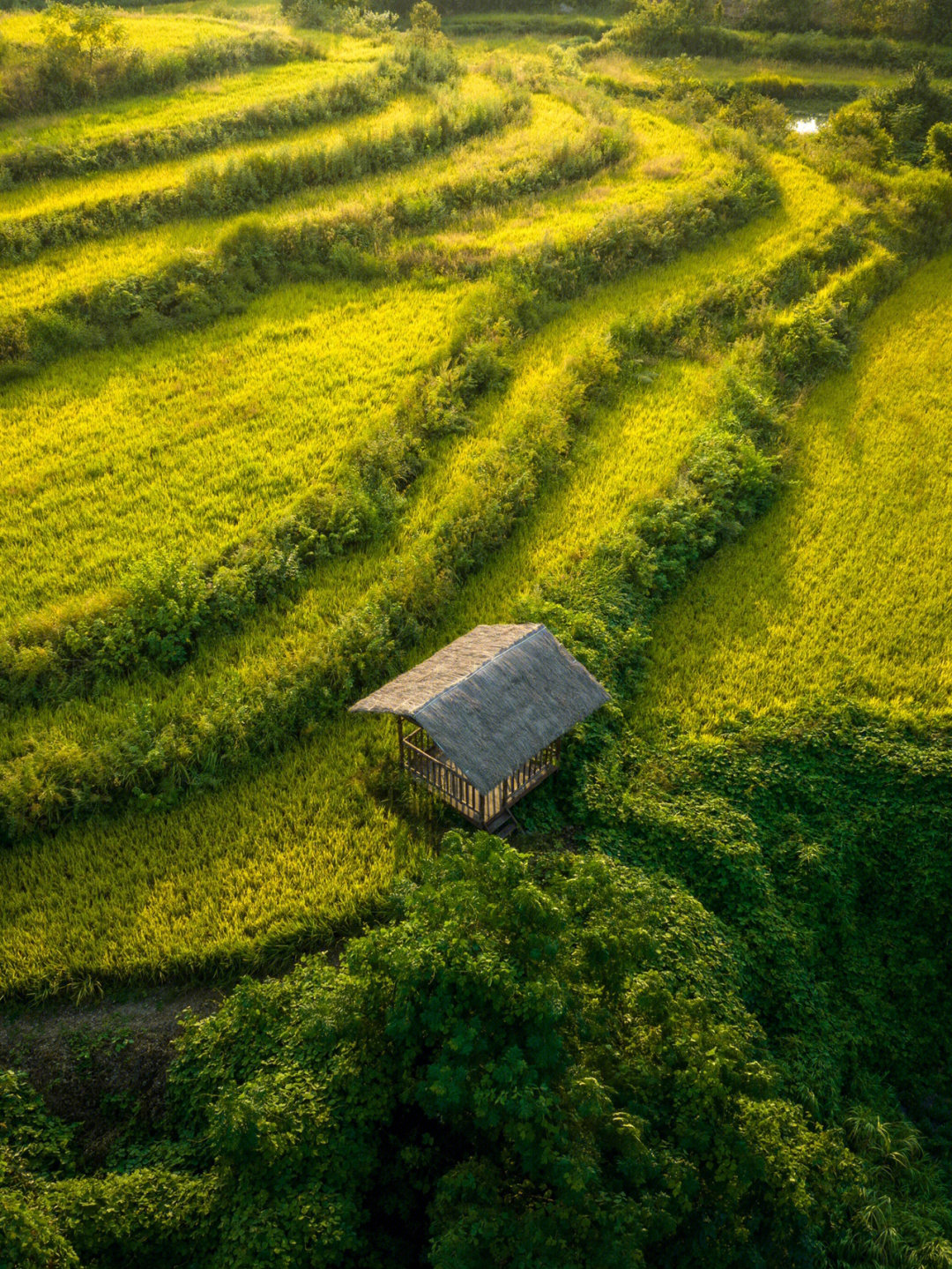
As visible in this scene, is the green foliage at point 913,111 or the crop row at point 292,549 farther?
the green foliage at point 913,111

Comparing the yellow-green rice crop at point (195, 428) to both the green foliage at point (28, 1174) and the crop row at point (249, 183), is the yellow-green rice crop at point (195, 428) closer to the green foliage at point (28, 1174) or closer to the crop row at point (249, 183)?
the crop row at point (249, 183)

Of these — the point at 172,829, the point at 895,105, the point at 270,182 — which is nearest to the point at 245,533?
the point at 172,829

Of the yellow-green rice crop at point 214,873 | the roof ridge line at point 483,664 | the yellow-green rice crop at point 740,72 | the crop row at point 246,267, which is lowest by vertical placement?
the yellow-green rice crop at point 214,873

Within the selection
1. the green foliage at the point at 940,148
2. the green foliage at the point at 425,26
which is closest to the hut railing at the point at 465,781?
the green foliage at the point at 940,148

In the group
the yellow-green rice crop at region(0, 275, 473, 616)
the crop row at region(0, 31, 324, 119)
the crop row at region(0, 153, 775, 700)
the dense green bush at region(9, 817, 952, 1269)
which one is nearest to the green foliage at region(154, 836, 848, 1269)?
the dense green bush at region(9, 817, 952, 1269)

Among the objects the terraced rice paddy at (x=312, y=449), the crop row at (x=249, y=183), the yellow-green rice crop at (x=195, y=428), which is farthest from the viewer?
the crop row at (x=249, y=183)

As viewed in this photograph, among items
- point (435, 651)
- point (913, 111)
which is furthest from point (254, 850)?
point (913, 111)

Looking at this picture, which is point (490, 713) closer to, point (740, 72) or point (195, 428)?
point (195, 428)
